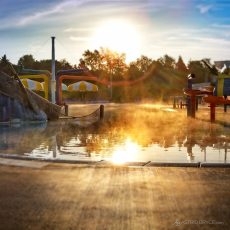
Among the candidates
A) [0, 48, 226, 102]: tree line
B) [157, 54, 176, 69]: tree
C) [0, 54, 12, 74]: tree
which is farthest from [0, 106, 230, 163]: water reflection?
[157, 54, 176, 69]: tree

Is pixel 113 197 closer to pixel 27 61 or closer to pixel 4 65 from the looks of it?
pixel 4 65

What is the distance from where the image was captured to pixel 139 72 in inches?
4154

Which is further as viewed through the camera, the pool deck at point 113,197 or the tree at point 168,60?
the tree at point 168,60

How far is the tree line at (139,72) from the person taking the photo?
299ft

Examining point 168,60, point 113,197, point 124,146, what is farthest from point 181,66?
point 113,197

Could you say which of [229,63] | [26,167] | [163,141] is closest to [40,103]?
[229,63]

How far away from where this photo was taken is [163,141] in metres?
15.6

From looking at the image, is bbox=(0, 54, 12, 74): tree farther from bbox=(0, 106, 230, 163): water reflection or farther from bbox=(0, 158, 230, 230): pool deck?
bbox=(0, 158, 230, 230): pool deck

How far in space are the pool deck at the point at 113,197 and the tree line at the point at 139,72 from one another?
6868 centimetres

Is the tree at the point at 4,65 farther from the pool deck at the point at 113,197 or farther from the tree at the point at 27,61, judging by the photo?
the tree at the point at 27,61

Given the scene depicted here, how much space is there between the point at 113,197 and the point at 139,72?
99.1 meters

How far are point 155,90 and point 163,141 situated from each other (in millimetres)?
78586

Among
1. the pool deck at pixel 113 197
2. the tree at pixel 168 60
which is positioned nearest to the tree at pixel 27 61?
the tree at pixel 168 60

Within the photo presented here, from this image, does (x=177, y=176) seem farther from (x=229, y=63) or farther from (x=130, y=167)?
(x=229, y=63)
